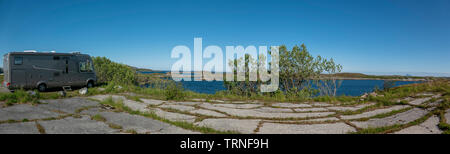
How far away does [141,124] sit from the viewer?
3.50 m

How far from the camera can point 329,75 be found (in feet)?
31.7

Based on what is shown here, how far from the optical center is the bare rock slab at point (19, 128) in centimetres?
284

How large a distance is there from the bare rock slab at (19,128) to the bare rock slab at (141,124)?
1043 mm

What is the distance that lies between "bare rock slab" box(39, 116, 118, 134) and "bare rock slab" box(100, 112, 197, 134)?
26cm

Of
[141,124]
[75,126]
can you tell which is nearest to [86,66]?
[75,126]

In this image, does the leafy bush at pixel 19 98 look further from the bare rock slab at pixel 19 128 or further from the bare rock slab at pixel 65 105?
the bare rock slab at pixel 19 128

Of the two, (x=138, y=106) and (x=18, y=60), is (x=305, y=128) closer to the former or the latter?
(x=138, y=106)

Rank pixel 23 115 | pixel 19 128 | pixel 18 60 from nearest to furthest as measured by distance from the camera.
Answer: pixel 19 128 < pixel 23 115 < pixel 18 60

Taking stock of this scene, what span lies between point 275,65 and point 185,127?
25.3 ft

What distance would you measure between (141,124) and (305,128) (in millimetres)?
2916

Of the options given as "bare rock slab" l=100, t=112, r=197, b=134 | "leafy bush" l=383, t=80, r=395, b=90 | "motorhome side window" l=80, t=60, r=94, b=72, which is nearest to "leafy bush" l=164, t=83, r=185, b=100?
"bare rock slab" l=100, t=112, r=197, b=134

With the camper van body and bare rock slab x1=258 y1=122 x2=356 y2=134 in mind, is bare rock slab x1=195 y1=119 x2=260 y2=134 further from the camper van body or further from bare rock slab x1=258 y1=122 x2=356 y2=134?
the camper van body

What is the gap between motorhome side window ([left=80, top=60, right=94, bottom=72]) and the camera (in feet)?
32.0
